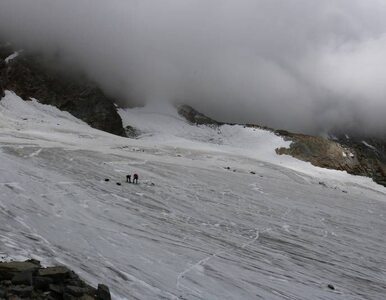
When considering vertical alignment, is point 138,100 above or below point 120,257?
above

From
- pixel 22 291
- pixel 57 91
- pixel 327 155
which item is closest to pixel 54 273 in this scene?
pixel 22 291

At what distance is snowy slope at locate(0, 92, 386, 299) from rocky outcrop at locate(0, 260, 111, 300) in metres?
1.73

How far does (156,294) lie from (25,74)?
214 feet

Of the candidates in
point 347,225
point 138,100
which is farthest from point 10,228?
point 138,100

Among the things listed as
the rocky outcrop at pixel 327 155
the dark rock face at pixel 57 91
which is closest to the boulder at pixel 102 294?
the dark rock face at pixel 57 91

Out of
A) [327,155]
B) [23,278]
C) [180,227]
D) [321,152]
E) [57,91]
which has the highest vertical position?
[57,91]

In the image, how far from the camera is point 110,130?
221 ft

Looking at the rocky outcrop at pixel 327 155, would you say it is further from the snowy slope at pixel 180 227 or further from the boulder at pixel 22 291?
the boulder at pixel 22 291

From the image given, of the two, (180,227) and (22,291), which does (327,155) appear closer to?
(180,227)

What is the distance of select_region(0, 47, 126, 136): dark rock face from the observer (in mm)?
67188

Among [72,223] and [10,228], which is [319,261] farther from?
[10,228]

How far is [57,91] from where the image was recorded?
69750 millimetres

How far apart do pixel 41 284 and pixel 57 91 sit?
2535 inches

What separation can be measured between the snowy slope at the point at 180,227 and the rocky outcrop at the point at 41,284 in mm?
1731
